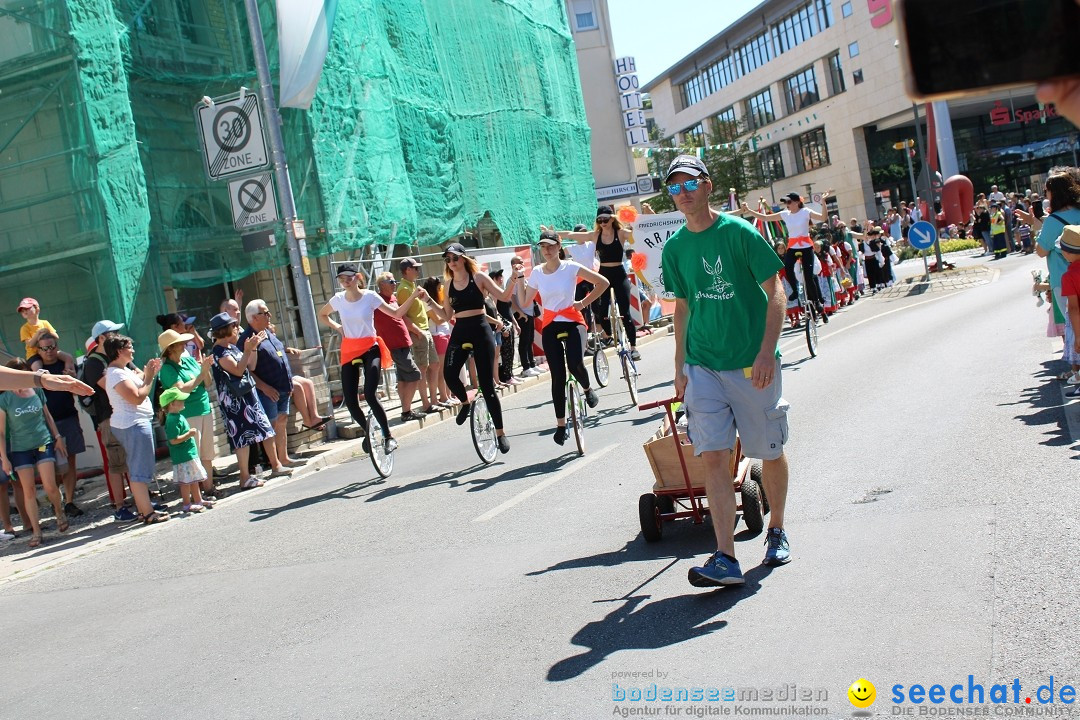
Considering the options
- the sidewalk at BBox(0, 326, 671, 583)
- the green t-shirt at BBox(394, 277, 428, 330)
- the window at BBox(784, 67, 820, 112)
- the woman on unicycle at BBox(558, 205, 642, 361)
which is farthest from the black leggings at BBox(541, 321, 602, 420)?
the window at BBox(784, 67, 820, 112)

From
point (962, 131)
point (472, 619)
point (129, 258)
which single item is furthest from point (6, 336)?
point (962, 131)

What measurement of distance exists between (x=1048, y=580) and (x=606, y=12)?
49826 mm

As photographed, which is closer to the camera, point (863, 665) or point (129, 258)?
point (863, 665)

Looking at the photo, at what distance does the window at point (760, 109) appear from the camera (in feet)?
249

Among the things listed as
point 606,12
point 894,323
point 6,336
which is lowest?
point 894,323

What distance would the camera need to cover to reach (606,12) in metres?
52.0

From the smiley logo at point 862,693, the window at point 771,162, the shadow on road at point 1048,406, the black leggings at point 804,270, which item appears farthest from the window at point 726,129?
the smiley logo at point 862,693

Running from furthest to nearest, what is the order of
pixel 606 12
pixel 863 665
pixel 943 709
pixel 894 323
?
pixel 606 12, pixel 894 323, pixel 863 665, pixel 943 709

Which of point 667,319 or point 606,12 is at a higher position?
point 606,12

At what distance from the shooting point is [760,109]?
77.1m

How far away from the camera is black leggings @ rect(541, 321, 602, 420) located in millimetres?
11070

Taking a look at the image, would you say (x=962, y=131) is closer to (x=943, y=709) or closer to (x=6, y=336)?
(x=6, y=336)

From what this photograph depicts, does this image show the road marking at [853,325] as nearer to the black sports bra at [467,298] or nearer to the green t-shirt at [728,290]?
the black sports bra at [467,298]

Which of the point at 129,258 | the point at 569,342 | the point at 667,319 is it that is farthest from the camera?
the point at 667,319
